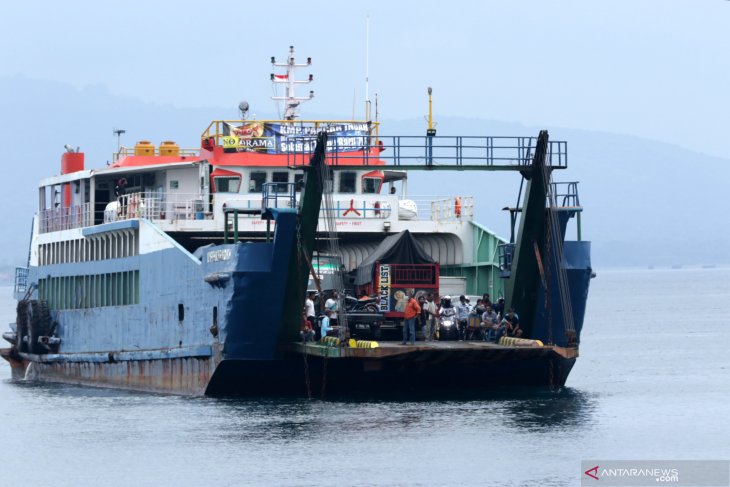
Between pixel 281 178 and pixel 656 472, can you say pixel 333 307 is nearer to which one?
pixel 281 178

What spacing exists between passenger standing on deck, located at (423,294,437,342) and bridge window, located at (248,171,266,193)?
6844 millimetres

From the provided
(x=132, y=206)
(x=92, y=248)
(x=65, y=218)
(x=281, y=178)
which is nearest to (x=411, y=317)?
(x=281, y=178)

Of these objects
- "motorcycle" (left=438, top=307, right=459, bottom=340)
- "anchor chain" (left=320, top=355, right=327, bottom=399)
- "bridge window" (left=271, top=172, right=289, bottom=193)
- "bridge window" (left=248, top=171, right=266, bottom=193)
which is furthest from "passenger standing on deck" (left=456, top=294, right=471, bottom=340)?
"bridge window" (left=248, top=171, right=266, bottom=193)

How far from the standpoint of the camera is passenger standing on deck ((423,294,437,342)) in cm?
3366

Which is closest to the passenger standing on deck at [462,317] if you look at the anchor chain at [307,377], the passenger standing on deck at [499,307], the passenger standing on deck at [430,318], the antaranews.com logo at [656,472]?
the passenger standing on deck at [499,307]

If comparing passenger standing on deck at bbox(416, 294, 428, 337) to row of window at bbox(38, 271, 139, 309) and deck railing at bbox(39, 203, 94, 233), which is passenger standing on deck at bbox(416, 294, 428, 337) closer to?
row of window at bbox(38, 271, 139, 309)

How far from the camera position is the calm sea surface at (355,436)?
1001 inches

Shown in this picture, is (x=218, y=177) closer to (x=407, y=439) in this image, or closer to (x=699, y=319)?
(x=407, y=439)

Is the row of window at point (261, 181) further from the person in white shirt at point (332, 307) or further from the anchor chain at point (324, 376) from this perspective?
the anchor chain at point (324, 376)

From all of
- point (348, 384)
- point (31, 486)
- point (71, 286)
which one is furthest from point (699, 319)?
point (31, 486)

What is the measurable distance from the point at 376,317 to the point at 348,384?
5.28 feet

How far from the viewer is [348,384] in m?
33.6

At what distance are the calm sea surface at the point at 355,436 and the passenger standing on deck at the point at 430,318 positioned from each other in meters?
1.41

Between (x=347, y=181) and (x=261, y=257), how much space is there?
7755 millimetres
